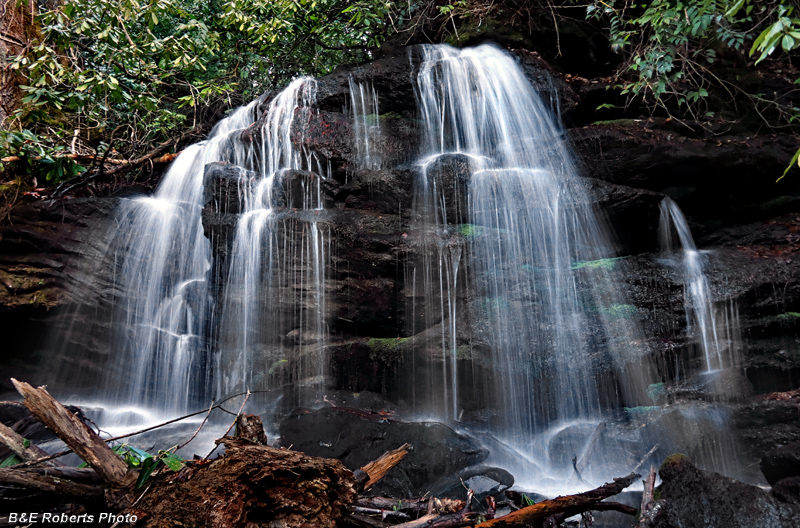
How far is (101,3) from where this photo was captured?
23.0 feet

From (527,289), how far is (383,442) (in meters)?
3.23

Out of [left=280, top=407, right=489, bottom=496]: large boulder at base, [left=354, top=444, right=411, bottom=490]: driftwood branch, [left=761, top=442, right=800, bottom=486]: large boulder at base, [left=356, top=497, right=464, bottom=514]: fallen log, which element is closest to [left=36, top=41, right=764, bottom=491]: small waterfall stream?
[left=280, top=407, right=489, bottom=496]: large boulder at base

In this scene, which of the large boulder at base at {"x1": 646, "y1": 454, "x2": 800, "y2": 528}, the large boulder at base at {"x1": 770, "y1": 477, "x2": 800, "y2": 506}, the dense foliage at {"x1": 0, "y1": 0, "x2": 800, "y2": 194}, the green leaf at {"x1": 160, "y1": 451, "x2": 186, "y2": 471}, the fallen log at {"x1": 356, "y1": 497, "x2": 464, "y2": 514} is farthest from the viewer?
the dense foliage at {"x1": 0, "y1": 0, "x2": 800, "y2": 194}

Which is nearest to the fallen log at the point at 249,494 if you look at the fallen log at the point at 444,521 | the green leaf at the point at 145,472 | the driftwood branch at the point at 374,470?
the green leaf at the point at 145,472

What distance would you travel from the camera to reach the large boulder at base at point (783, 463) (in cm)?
393

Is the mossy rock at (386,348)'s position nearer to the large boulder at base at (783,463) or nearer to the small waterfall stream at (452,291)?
the small waterfall stream at (452,291)

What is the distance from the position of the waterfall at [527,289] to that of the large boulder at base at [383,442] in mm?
1157

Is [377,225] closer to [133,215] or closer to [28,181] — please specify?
[133,215]

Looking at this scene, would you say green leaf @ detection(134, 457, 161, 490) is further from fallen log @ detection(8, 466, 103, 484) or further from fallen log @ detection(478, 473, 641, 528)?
fallen log @ detection(478, 473, 641, 528)

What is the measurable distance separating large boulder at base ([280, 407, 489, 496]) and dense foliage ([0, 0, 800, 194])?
183 inches

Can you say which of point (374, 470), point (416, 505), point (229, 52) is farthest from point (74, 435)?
point (229, 52)

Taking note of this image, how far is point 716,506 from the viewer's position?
314 centimetres

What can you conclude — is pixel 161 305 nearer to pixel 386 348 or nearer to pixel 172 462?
pixel 386 348

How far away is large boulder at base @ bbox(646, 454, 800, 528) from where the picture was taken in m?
3.07
